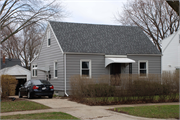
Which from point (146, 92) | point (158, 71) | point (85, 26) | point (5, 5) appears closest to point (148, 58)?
point (158, 71)

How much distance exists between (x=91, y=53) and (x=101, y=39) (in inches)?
103

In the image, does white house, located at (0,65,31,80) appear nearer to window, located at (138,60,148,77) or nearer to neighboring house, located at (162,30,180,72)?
window, located at (138,60,148,77)

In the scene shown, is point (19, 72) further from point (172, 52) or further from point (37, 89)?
point (172, 52)

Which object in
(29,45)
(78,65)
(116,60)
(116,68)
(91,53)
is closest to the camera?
(78,65)

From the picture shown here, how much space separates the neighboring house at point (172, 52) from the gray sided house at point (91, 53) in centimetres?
744

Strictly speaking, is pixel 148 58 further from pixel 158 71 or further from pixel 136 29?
pixel 136 29

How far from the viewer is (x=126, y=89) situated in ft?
48.2

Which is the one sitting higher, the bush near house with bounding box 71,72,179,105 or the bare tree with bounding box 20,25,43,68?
the bare tree with bounding box 20,25,43,68

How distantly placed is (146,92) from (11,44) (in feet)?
113

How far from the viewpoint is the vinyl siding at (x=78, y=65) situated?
19656mm

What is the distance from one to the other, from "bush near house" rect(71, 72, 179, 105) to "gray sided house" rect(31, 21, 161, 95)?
4338mm

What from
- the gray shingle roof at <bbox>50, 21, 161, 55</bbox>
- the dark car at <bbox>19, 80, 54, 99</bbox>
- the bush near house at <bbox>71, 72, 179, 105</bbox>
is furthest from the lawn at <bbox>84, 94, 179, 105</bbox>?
the gray shingle roof at <bbox>50, 21, 161, 55</bbox>

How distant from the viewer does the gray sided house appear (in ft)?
65.6

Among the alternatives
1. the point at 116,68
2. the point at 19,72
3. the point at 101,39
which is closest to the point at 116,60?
the point at 116,68
